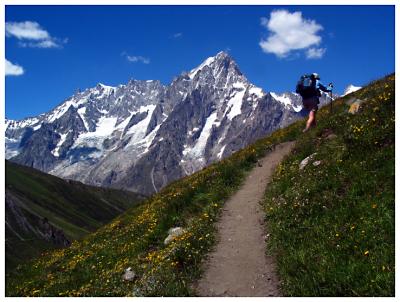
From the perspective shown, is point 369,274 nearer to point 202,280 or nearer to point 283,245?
point 283,245

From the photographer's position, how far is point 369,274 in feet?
33.6

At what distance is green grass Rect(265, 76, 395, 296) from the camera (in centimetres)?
1064

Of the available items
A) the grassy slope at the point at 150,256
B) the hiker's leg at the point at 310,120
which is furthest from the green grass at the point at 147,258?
the hiker's leg at the point at 310,120

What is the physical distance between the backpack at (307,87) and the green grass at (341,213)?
101 inches

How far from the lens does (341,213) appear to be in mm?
13602

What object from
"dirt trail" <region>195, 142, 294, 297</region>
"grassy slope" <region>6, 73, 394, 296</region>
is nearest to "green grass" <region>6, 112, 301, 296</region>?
"grassy slope" <region>6, 73, 394, 296</region>

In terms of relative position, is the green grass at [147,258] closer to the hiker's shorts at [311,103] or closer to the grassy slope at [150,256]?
the grassy slope at [150,256]

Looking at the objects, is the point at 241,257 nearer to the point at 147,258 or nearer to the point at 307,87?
the point at 147,258

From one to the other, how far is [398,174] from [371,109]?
7518 millimetres

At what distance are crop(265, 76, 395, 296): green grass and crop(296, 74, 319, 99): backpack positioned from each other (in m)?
2.57

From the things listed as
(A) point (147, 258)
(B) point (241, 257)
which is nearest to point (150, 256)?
A: (A) point (147, 258)

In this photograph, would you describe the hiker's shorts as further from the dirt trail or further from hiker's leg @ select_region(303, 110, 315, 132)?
the dirt trail

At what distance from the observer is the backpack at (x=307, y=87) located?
74.6 ft

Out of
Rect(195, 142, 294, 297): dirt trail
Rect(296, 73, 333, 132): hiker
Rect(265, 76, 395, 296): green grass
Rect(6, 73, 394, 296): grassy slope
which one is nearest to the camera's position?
Rect(265, 76, 395, 296): green grass
